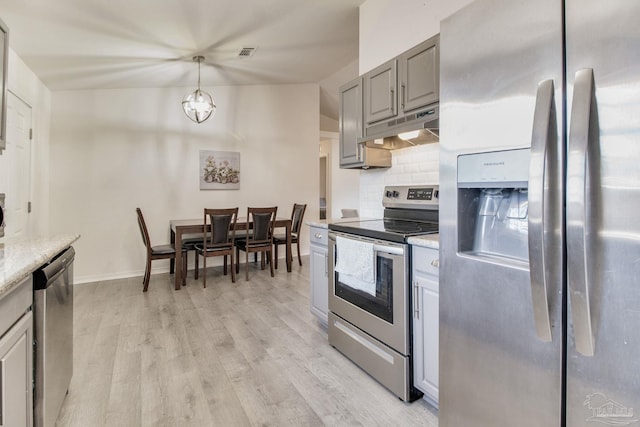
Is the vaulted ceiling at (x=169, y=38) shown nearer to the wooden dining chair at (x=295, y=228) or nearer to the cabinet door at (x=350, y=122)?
the cabinet door at (x=350, y=122)

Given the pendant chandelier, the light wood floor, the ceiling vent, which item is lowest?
the light wood floor

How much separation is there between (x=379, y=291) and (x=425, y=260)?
391mm

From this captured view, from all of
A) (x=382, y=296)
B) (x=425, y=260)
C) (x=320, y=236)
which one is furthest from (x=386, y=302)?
(x=320, y=236)

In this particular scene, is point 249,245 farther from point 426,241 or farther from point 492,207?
point 492,207

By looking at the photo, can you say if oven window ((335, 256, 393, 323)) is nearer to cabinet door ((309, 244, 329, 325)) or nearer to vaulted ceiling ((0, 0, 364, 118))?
cabinet door ((309, 244, 329, 325))

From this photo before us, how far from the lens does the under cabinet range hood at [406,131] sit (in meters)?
2.11

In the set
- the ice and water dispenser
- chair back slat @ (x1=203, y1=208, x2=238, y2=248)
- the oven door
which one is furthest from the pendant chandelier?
the ice and water dispenser

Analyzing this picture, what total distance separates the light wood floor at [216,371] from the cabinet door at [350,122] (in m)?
1.52

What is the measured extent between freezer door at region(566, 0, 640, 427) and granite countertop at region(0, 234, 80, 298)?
5.29 feet

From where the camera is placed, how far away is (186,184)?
5047mm

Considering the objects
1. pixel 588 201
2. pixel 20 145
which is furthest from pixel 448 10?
pixel 20 145

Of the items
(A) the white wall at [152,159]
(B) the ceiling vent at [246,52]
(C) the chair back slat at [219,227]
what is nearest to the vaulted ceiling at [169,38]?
(B) the ceiling vent at [246,52]

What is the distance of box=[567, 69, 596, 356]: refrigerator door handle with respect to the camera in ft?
2.94

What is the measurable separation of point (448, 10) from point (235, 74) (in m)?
3.20
